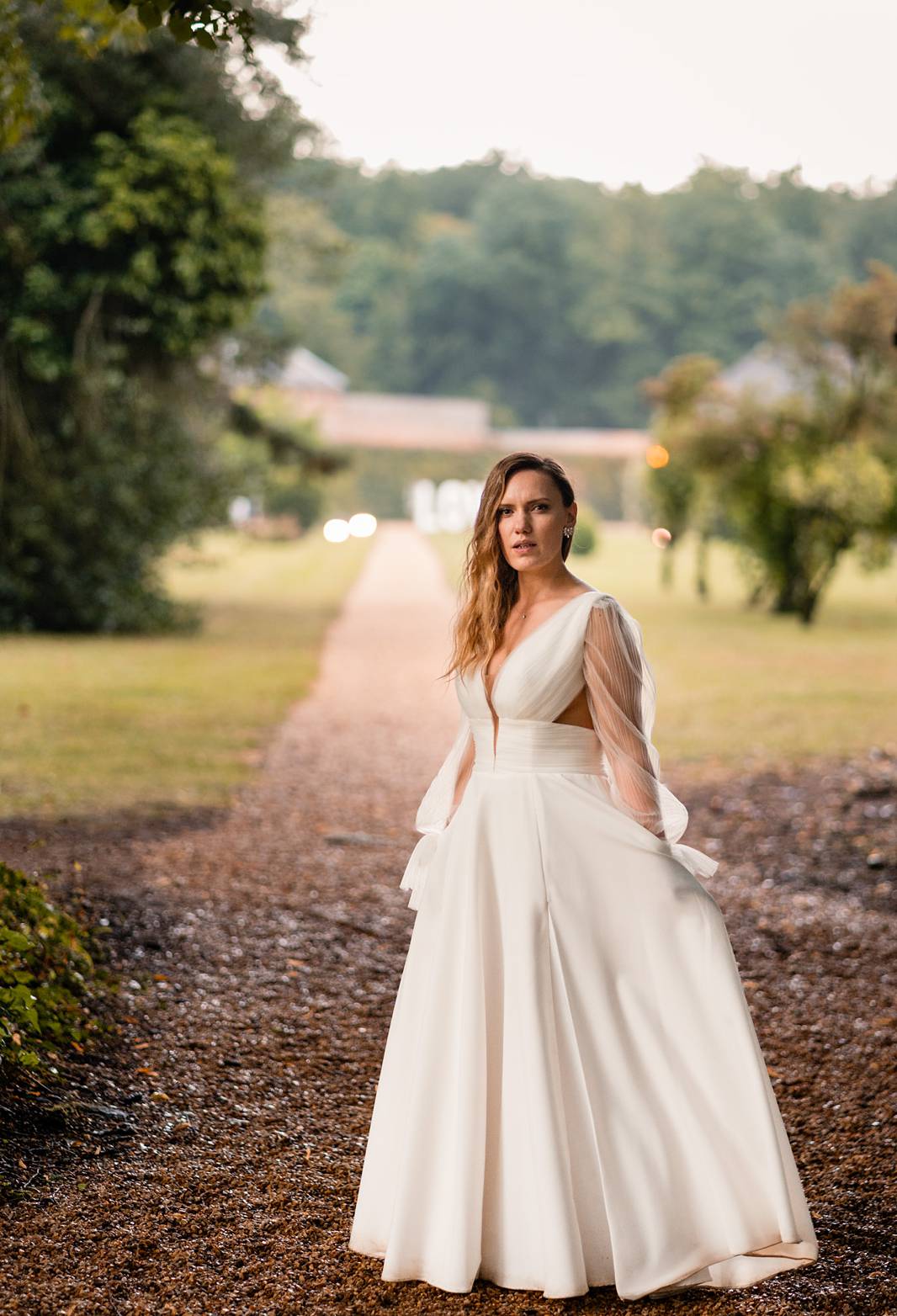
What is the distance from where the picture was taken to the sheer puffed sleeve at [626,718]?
9.18 ft

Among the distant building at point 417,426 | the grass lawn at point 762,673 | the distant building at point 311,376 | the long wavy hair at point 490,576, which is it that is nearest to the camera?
the long wavy hair at point 490,576

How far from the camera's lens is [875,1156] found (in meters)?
3.71

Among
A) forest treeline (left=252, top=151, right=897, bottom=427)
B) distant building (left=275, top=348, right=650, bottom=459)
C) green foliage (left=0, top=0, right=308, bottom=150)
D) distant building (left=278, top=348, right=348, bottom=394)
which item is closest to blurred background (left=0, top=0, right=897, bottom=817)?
green foliage (left=0, top=0, right=308, bottom=150)

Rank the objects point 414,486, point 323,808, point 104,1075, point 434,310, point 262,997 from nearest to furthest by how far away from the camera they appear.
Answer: point 104,1075
point 262,997
point 323,808
point 414,486
point 434,310

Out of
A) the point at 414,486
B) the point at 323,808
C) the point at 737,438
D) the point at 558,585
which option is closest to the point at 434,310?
the point at 414,486

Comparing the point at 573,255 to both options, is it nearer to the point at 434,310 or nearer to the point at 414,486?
the point at 434,310

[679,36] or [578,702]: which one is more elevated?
[679,36]

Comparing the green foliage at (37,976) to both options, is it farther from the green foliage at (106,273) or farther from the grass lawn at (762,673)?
the green foliage at (106,273)

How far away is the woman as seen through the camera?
2.70 m

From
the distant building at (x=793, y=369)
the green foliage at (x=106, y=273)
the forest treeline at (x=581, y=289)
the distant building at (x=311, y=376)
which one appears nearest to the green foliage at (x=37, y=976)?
the green foliage at (x=106, y=273)

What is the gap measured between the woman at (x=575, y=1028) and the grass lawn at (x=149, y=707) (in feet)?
18.0

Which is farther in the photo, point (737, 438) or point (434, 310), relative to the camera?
point (434, 310)

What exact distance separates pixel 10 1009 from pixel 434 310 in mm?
79506

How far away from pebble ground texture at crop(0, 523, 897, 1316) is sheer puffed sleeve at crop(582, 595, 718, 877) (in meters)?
1.01
